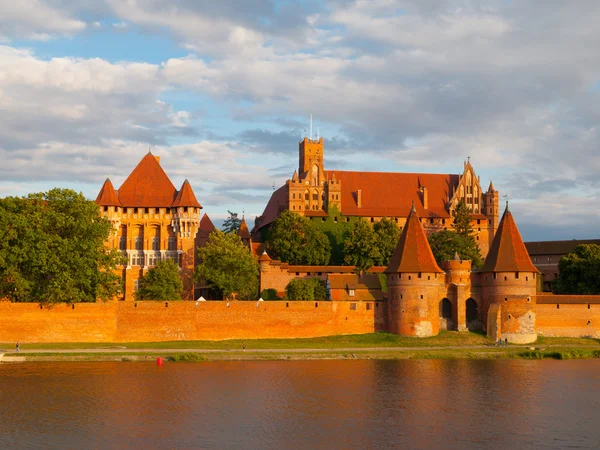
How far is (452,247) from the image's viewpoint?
64000mm

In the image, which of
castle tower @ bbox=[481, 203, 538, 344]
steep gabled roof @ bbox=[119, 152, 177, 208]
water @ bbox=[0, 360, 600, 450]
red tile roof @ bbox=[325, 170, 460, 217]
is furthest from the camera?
red tile roof @ bbox=[325, 170, 460, 217]

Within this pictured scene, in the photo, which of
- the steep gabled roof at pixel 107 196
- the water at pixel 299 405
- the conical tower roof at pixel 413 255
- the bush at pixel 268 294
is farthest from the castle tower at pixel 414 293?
the steep gabled roof at pixel 107 196

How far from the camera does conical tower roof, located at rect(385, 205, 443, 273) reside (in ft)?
168

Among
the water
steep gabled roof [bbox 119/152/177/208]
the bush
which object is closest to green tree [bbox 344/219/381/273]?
the bush

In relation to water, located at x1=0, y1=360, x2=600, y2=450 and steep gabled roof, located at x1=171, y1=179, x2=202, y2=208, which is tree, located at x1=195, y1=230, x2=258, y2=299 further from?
water, located at x1=0, y1=360, x2=600, y2=450

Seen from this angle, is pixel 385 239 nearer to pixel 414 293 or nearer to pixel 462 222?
pixel 462 222

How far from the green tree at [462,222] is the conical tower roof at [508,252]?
58.5 feet

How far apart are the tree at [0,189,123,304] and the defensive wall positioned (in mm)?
999

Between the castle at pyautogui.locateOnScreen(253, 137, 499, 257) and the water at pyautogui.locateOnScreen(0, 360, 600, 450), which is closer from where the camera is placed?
the water at pyautogui.locateOnScreen(0, 360, 600, 450)

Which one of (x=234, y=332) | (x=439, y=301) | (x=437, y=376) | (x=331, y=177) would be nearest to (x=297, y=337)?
(x=234, y=332)

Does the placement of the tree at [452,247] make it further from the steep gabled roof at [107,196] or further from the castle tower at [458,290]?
the steep gabled roof at [107,196]

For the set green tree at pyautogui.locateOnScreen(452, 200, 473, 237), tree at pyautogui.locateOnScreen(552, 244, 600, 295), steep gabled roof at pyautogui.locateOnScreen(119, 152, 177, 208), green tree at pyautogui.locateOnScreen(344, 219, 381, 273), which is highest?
steep gabled roof at pyautogui.locateOnScreen(119, 152, 177, 208)

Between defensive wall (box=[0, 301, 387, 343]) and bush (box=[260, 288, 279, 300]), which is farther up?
bush (box=[260, 288, 279, 300])

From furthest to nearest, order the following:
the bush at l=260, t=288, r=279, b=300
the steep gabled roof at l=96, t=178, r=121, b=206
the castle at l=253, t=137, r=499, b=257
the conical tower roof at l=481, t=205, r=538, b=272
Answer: the castle at l=253, t=137, r=499, b=257
the steep gabled roof at l=96, t=178, r=121, b=206
the bush at l=260, t=288, r=279, b=300
the conical tower roof at l=481, t=205, r=538, b=272
